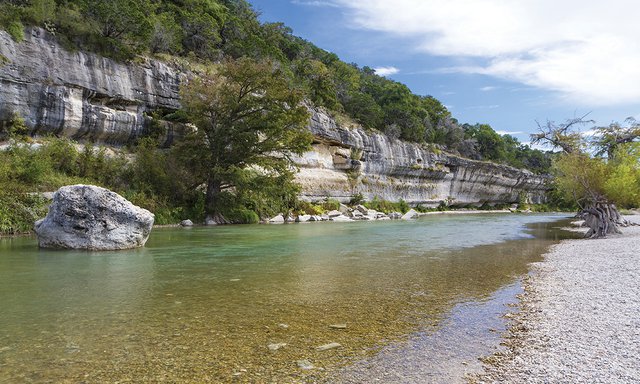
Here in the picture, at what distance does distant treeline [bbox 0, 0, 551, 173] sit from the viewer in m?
24.8

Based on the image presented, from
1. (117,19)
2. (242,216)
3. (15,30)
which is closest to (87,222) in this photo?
(242,216)

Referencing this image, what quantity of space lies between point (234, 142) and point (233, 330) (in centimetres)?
2232

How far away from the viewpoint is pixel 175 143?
91.4 feet

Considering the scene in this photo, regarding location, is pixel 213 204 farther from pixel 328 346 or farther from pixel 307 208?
pixel 328 346

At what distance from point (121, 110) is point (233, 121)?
23.7ft

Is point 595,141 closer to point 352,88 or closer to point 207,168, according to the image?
point 207,168

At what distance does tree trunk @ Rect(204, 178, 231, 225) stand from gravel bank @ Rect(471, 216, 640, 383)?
813 inches

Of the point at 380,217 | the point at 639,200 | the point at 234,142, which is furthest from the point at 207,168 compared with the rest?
the point at 639,200

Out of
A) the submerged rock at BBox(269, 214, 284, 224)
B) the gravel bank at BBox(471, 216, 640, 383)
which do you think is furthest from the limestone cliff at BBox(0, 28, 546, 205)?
the gravel bank at BBox(471, 216, 640, 383)

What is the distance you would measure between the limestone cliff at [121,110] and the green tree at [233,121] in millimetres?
3674

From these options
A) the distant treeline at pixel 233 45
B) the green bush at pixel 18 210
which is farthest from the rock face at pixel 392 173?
the green bush at pixel 18 210

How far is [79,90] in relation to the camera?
24234 millimetres

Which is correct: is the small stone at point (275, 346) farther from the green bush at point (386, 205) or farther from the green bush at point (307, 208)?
the green bush at point (386, 205)

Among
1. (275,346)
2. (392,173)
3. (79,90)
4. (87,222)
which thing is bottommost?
(275,346)
